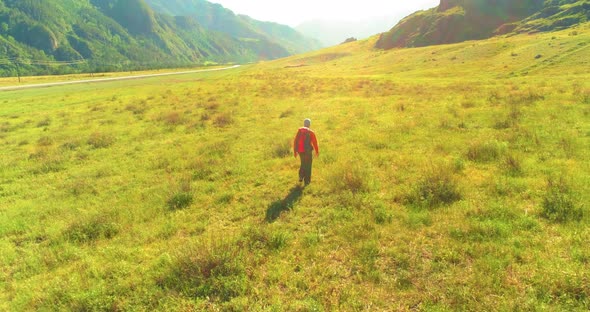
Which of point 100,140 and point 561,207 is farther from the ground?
point 100,140

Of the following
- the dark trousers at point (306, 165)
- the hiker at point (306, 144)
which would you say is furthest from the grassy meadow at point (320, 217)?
the hiker at point (306, 144)

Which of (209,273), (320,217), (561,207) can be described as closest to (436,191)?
(561,207)

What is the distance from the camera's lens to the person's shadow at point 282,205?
9.63 meters

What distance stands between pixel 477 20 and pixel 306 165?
111513 mm

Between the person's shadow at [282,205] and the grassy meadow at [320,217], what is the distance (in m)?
0.07

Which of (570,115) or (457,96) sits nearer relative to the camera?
(570,115)

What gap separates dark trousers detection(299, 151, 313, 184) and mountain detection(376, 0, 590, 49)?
292 feet

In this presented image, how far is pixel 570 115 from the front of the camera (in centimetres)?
1650

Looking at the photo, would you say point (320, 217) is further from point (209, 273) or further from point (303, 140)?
point (209, 273)

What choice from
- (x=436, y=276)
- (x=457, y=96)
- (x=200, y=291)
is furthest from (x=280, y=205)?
(x=457, y=96)

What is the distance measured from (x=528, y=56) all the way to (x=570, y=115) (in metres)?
33.4

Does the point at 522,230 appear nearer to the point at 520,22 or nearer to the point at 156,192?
the point at 156,192

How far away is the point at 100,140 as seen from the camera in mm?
20453

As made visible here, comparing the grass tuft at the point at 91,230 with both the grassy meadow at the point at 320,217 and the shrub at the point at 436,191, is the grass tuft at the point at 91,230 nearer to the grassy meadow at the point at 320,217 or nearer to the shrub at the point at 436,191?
the grassy meadow at the point at 320,217
